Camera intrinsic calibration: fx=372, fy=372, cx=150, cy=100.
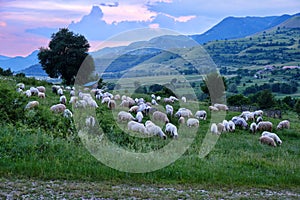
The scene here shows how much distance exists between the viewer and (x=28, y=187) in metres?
7.86

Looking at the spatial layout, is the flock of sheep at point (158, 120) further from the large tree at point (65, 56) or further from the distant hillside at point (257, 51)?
the distant hillside at point (257, 51)

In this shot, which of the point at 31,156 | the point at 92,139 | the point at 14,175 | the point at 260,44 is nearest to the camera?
the point at 14,175

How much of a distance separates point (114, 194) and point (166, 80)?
43.7m

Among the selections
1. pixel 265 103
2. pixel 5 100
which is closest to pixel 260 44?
pixel 265 103

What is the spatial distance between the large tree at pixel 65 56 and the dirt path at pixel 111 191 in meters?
43.0

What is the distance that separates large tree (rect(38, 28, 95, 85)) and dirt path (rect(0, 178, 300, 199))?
141ft

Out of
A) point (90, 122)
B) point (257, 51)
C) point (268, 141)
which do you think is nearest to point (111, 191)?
point (90, 122)

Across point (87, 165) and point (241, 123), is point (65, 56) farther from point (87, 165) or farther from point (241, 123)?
point (87, 165)

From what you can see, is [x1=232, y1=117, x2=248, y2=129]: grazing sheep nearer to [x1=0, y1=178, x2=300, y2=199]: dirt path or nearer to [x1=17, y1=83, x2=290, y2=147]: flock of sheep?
[x1=17, y1=83, x2=290, y2=147]: flock of sheep

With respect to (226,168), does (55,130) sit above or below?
above

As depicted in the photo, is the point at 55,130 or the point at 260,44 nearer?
the point at 55,130

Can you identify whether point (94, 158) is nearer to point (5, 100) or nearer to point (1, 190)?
point (1, 190)

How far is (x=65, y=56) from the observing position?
2032 inches

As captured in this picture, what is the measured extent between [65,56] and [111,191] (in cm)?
4573
